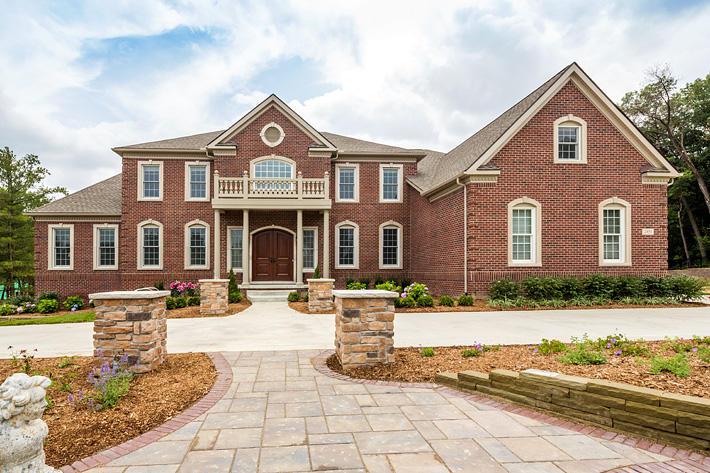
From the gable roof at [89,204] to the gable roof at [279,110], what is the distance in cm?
600

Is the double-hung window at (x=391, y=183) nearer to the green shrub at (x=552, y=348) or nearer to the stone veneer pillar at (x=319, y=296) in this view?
the stone veneer pillar at (x=319, y=296)

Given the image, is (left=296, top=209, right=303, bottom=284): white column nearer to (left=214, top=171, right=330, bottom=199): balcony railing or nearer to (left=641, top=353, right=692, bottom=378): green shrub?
(left=214, top=171, right=330, bottom=199): balcony railing

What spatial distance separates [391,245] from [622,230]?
9427mm

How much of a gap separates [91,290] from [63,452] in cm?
1841

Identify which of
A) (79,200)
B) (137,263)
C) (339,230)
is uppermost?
(79,200)

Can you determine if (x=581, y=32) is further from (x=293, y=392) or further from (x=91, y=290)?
(x=91, y=290)

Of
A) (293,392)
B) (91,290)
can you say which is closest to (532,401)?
(293,392)

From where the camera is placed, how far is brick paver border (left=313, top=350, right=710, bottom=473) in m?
Result: 2.89

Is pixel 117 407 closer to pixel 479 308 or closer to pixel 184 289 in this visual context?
pixel 479 308

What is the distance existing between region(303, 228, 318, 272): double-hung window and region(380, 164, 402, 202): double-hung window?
3.88m

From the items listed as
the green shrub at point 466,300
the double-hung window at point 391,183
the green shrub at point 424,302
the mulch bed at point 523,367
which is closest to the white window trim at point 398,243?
the double-hung window at point 391,183

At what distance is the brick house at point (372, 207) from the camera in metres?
14.6

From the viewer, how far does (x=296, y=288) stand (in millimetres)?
17438

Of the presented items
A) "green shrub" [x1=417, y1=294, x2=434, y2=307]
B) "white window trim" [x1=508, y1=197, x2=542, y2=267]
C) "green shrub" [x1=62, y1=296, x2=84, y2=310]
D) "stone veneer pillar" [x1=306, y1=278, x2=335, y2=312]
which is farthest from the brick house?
"stone veneer pillar" [x1=306, y1=278, x2=335, y2=312]
